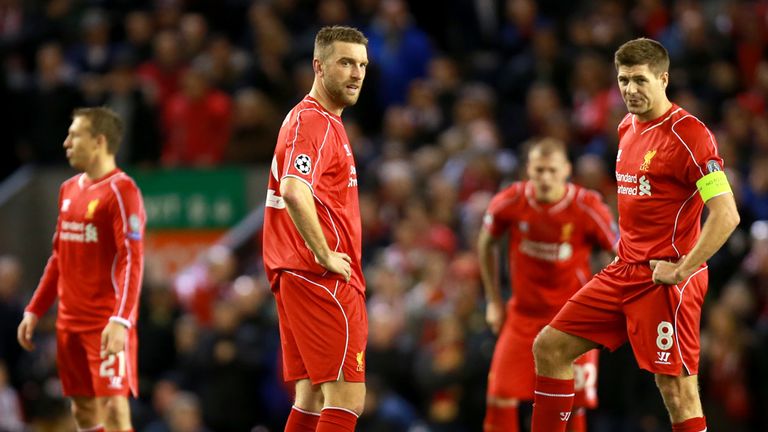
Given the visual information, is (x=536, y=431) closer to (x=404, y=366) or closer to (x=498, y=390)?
(x=498, y=390)

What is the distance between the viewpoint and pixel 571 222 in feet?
28.0

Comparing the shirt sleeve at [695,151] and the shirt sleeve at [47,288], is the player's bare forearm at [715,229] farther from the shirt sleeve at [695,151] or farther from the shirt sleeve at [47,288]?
the shirt sleeve at [47,288]

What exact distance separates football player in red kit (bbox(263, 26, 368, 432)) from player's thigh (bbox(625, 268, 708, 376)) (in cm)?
150

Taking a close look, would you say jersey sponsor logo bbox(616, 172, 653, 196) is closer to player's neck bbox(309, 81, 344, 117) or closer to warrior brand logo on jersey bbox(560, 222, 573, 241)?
warrior brand logo on jersey bbox(560, 222, 573, 241)

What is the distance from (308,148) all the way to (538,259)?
2.61 m

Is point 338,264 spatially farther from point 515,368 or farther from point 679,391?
point 515,368

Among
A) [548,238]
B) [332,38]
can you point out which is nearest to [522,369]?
[548,238]

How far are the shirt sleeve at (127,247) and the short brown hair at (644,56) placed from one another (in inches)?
117

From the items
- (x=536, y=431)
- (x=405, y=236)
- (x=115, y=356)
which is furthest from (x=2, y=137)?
(x=536, y=431)

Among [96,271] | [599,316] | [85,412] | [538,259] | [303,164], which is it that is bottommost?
[85,412]

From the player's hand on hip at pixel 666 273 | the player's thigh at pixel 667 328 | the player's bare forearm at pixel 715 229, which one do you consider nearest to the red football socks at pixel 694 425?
the player's thigh at pixel 667 328

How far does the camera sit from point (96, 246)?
7906 mm

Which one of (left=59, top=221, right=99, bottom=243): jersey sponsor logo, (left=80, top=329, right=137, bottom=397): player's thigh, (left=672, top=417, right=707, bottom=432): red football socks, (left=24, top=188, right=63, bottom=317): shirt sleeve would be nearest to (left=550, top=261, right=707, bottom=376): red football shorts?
(left=672, top=417, right=707, bottom=432): red football socks

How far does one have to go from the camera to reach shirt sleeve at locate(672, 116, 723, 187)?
6703mm
